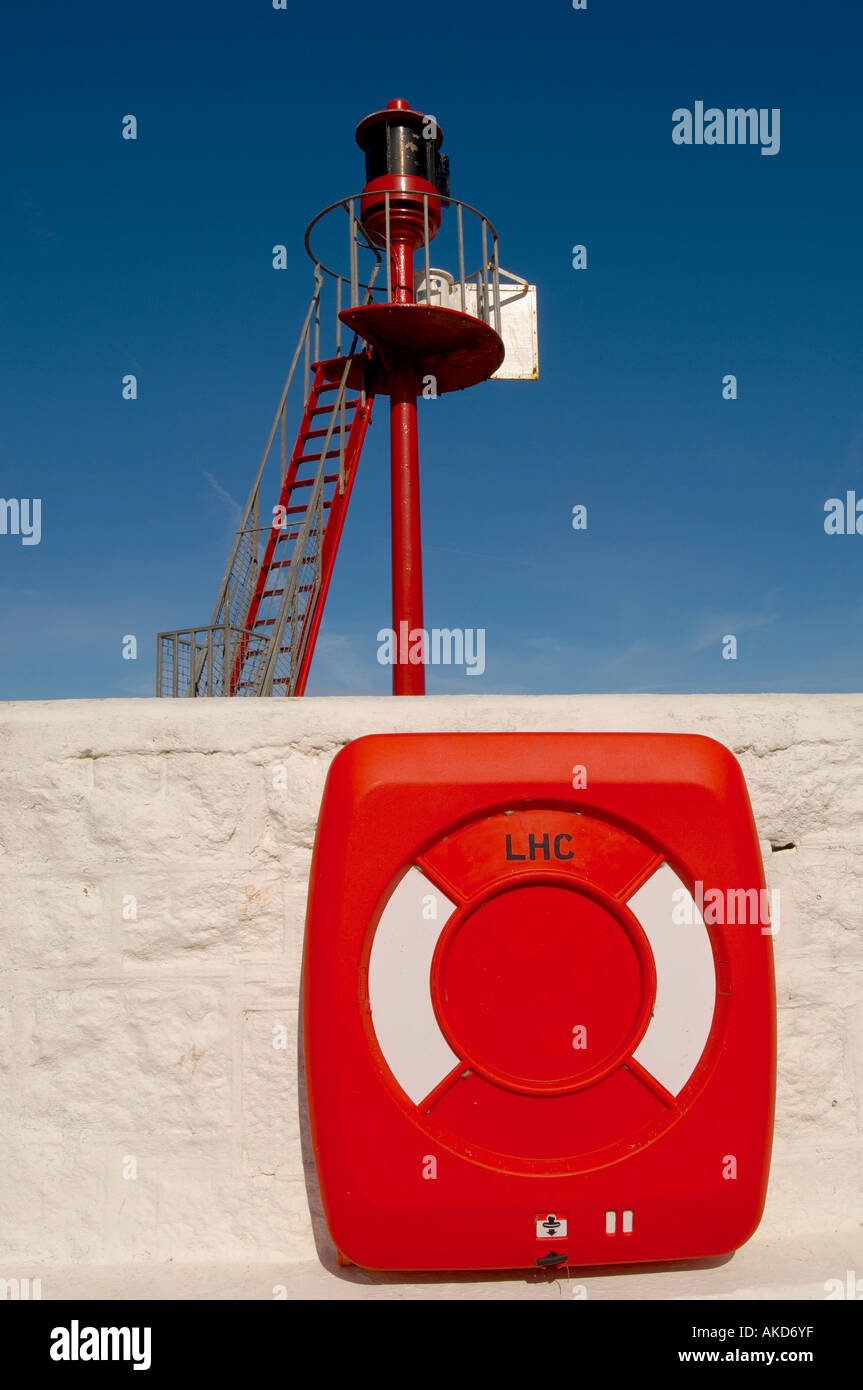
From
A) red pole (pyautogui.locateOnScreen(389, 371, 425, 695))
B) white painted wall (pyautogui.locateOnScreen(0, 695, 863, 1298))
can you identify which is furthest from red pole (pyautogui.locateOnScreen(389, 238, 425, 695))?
white painted wall (pyautogui.locateOnScreen(0, 695, 863, 1298))

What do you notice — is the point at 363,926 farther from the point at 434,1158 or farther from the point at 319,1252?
the point at 319,1252

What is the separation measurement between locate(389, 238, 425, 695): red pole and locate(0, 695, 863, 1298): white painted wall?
4.87 metres

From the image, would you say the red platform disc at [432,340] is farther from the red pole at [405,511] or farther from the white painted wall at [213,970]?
the white painted wall at [213,970]

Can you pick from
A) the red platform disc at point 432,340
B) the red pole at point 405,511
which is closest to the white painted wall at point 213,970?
the red pole at point 405,511

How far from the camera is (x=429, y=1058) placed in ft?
3.68

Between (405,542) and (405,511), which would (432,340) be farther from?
(405,542)

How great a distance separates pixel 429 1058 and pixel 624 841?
1.14 ft

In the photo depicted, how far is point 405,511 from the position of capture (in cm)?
651

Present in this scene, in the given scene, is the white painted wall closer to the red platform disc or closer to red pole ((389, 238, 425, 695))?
red pole ((389, 238, 425, 695))

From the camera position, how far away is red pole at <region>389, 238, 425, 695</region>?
251 inches

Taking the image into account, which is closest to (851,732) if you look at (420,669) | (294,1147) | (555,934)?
(555,934)

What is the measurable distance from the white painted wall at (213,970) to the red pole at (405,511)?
4872 mm

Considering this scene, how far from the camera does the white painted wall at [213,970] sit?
4.35 ft

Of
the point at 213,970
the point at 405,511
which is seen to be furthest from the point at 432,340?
the point at 213,970
